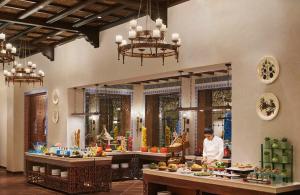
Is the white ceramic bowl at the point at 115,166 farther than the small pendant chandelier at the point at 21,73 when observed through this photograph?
Yes

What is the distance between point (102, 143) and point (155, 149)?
7.41ft

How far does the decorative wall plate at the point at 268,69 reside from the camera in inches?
274

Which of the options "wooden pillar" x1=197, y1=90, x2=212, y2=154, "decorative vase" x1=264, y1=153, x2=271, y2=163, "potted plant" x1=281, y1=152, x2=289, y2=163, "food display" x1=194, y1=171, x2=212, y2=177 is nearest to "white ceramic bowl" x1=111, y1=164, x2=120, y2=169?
"wooden pillar" x1=197, y1=90, x2=212, y2=154

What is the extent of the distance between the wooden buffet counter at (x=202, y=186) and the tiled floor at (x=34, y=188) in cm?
270

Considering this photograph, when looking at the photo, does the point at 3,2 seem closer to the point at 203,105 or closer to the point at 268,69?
the point at 268,69

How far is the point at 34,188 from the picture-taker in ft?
39.7

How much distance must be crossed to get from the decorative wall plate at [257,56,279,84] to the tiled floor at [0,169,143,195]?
500cm

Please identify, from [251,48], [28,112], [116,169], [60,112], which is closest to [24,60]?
[28,112]

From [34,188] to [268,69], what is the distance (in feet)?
25.3

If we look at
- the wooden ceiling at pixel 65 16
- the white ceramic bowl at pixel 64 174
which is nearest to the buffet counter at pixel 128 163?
the white ceramic bowl at pixel 64 174

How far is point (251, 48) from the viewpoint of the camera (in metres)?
7.43

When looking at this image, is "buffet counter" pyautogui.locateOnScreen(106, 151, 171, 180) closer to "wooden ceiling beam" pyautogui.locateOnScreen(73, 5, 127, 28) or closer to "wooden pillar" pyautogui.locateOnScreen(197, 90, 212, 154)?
"wooden pillar" pyautogui.locateOnScreen(197, 90, 212, 154)

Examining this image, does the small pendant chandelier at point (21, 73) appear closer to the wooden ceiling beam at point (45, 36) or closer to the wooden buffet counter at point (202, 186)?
the wooden ceiling beam at point (45, 36)

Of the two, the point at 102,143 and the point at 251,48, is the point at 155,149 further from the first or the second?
the point at 251,48
